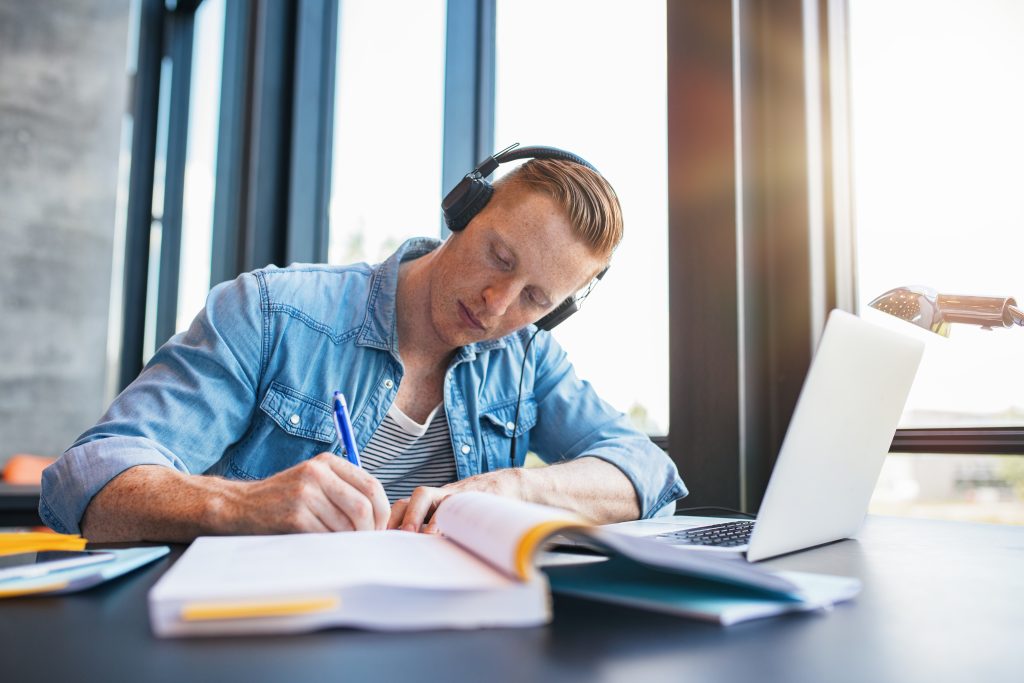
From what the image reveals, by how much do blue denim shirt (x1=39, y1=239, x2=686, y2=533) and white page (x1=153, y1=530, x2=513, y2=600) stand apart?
0.44 m

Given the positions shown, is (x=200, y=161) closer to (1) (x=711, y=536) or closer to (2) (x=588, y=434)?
(2) (x=588, y=434)

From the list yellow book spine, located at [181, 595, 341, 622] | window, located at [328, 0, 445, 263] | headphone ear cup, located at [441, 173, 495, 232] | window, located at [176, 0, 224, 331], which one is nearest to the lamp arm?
headphone ear cup, located at [441, 173, 495, 232]

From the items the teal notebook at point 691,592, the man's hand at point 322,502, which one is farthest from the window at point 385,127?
the teal notebook at point 691,592

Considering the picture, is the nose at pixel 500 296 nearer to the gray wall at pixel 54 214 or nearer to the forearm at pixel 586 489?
the forearm at pixel 586 489

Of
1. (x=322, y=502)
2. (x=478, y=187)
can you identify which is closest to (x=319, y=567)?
(x=322, y=502)

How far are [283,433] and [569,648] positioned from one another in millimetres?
992

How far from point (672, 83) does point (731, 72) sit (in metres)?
0.15

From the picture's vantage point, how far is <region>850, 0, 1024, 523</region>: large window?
136 centimetres

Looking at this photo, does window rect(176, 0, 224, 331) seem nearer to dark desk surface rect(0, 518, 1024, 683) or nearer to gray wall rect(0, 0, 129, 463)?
gray wall rect(0, 0, 129, 463)

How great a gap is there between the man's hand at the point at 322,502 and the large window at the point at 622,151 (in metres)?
1.07

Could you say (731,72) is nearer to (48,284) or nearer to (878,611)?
(878,611)

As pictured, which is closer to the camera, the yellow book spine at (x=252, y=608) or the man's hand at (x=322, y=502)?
the yellow book spine at (x=252, y=608)

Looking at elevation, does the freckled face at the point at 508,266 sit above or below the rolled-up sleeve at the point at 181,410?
above

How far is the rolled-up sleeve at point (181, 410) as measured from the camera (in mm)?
988
